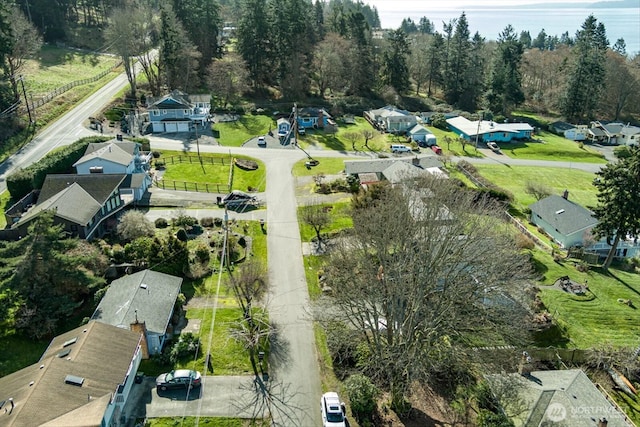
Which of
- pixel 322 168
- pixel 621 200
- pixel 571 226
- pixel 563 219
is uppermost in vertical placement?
pixel 621 200

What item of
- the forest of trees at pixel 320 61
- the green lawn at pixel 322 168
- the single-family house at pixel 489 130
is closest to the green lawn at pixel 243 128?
the forest of trees at pixel 320 61

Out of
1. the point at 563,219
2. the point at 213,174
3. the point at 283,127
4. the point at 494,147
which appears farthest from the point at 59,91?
the point at 563,219

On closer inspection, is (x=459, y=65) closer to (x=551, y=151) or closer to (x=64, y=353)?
(x=551, y=151)

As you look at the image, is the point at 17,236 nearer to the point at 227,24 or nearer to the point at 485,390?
the point at 485,390

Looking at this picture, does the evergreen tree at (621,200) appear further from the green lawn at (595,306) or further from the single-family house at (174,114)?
the single-family house at (174,114)

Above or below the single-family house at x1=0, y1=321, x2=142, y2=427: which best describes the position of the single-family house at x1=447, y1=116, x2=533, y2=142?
above

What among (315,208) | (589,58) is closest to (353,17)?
(589,58)

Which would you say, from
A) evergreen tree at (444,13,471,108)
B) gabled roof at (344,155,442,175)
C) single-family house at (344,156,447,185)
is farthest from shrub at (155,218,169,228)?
evergreen tree at (444,13,471,108)

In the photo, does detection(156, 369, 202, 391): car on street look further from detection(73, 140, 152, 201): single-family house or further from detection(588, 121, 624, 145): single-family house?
detection(588, 121, 624, 145): single-family house

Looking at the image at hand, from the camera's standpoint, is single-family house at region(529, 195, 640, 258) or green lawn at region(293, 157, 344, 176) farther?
green lawn at region(293, 157, 344, 176)
